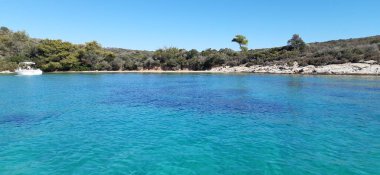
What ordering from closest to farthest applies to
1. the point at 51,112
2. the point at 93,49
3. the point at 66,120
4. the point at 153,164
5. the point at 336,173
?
the point at 336,173
the point at 153,164
the point at 66,120
the point at 51,112
the point at 93,49

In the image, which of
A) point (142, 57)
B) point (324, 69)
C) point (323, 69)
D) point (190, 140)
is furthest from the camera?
point (142, 57)

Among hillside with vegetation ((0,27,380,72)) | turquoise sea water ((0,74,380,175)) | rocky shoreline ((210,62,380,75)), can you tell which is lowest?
turquoise sea water ((0,74,380,175))

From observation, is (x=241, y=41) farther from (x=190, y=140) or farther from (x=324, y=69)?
(x=190, y=140)

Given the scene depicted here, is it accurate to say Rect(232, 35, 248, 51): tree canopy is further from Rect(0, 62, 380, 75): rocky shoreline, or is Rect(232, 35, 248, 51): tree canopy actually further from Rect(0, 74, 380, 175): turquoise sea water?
Rect(0, 74, 380, 175): turquoise sea water

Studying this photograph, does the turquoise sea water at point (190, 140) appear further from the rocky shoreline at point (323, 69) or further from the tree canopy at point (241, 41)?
the tree canopy at point (241, 41)

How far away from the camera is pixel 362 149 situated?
983 cm

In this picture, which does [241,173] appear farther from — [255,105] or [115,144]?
[255,105]

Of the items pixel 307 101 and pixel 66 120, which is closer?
pixel 66 120

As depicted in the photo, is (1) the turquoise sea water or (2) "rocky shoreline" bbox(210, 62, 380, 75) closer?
(1) the turquoise sea water

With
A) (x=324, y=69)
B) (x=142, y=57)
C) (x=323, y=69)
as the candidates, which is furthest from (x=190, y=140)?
(x=142, y=57)

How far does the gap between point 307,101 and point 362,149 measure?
12.1 metres

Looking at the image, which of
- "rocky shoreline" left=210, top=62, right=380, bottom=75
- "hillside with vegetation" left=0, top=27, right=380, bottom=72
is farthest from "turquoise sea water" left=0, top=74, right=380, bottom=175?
"hillside with vegetation" left=0, top=27, right=380, bottom=72

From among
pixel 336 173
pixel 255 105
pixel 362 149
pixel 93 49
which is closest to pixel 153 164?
pixel 336 173

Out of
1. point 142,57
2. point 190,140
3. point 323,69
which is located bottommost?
point 190,140
